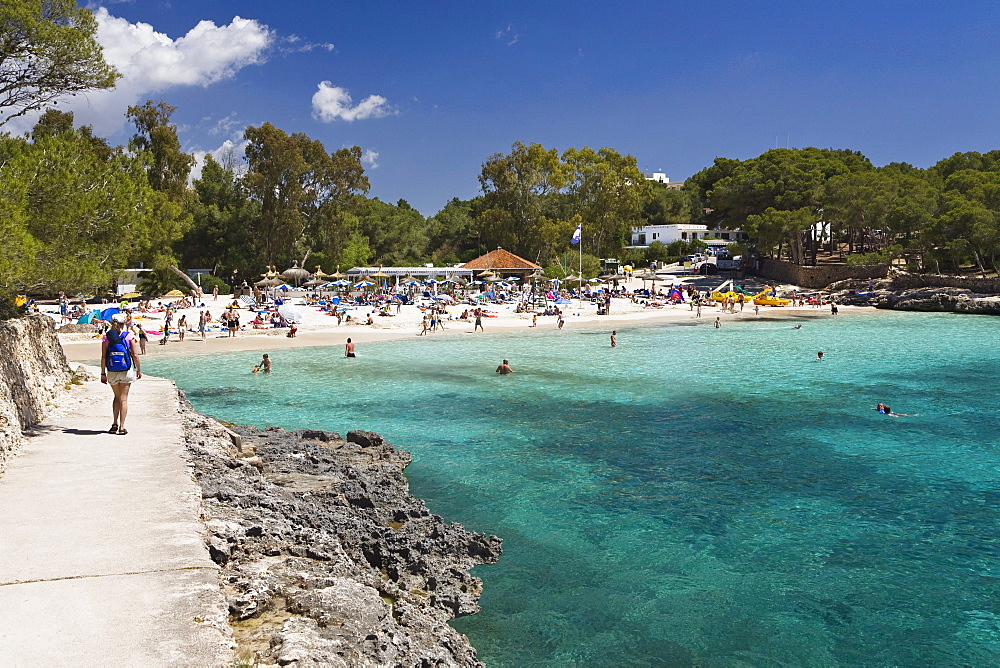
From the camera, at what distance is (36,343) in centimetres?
1223

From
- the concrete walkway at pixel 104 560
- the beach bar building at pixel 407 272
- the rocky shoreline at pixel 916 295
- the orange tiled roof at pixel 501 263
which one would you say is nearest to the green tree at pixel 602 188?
the orange tiled roof at pixel 501 263

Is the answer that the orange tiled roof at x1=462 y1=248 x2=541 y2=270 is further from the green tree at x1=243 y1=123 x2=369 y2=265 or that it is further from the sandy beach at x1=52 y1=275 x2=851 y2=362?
the green tree at x1=243 y1=123 x2=369 y2=265

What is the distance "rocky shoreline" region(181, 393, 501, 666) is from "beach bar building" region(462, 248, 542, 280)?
4683cm

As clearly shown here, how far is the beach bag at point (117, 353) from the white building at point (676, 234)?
253 ft

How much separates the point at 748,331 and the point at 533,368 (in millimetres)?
18072

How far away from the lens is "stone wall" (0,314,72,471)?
9.15 m

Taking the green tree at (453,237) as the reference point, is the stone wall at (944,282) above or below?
below

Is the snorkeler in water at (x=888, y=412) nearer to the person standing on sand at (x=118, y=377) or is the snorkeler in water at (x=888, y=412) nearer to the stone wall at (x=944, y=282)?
the person standing on sand at (x=118, y=377)

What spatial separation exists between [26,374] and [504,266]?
4950 cm

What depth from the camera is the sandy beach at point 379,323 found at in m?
31.5

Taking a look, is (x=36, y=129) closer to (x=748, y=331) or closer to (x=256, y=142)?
(x=748, y=331)

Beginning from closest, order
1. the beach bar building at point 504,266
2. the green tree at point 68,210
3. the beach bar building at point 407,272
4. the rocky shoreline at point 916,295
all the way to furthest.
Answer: the green tree at point 68,210, the rocky shoreline at point 916,295, the beach bar building at point 407,272, the beach bar building at point 504,266

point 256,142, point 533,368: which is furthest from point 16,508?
point 256,142

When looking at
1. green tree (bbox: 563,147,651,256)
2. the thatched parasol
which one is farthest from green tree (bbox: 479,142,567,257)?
the thatched parasol
